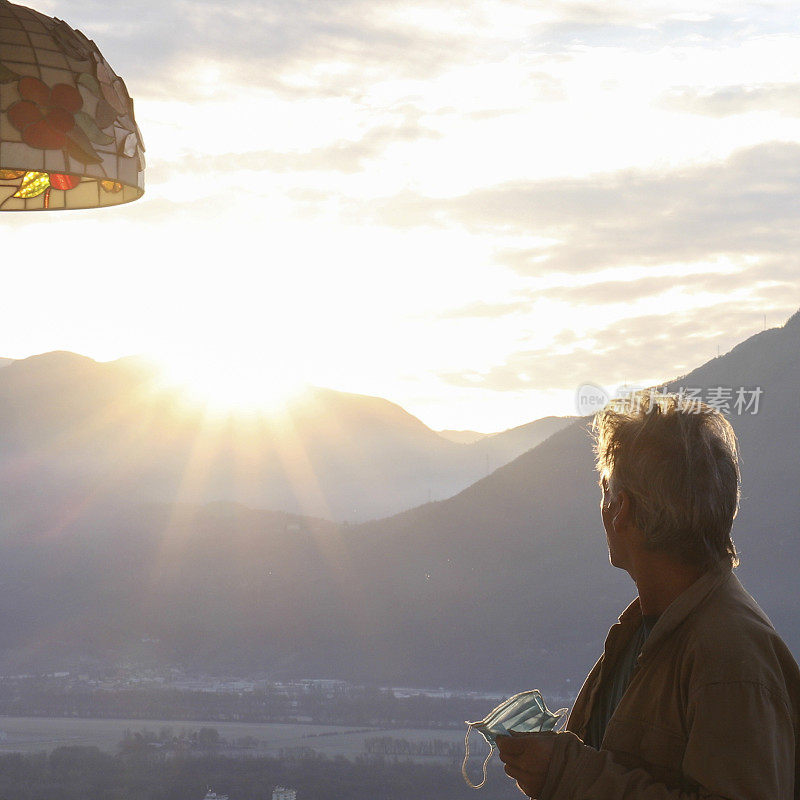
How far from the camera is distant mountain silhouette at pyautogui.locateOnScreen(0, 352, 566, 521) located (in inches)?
3967

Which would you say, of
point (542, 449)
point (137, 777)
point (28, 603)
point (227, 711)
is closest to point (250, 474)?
point (28, 603)

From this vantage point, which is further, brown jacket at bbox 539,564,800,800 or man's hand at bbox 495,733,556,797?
man's hand at bbox 495,733,556,797

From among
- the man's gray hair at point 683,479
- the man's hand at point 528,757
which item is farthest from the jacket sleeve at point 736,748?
the man's gray hair at point 683,479

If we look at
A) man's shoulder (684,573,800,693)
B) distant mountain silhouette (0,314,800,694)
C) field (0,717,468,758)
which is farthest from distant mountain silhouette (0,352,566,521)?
man's shoulder (684,573,800,693)

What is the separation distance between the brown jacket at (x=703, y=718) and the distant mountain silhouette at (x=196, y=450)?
89119 mm

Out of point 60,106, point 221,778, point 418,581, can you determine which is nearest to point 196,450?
point 418,581

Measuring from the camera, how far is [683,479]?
59.4 inches

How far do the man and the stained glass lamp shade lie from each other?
3.01 ft

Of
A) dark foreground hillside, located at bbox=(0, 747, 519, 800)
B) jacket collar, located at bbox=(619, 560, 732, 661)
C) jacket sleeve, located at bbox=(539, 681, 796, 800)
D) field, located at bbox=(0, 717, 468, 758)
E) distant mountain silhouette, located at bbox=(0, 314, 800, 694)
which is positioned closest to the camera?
jacket sleeve, located at bbox=(539, 681, 796, 800)

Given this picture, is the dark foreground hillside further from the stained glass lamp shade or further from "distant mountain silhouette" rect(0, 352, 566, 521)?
"distant mountain silhouette" rect(0, 352, 566, 521)

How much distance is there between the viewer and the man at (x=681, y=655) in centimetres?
132

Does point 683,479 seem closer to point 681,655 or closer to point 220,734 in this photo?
point 681,655

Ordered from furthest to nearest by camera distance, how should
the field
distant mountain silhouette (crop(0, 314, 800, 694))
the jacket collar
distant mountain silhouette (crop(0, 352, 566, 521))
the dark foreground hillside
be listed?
distant mountain silhouette (crop(0, 352, 566, 521)) → distant mountain silhouette (crop(0, 314, 800, 694)) → the field → the dark foreground hillside → the jacket collar

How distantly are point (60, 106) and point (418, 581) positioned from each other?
50250 mm
